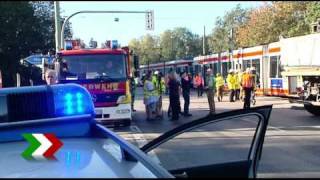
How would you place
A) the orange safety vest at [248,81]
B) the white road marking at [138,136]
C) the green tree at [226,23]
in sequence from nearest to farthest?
the white road marking at [138,136] < the orange safety vest at [248,81] < the green tree at [226,23]

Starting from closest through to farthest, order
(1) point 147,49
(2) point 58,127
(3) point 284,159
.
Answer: (2) point 58,127 < (3) point 284,159 < (1) point 147,49

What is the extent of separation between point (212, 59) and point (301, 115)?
2848 centimetres

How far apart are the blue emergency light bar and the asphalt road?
0.80m

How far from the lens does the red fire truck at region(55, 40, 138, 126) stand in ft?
57.2

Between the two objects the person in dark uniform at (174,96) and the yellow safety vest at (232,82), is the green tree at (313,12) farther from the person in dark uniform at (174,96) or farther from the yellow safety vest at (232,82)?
the person in dark uniform at (174,96)

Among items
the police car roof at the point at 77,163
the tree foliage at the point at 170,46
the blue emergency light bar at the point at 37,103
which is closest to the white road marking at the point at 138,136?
the blue emergency light bar at the point at 37,103

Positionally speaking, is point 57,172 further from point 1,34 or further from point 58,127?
point 1,34

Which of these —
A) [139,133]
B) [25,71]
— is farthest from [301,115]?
[25,71]

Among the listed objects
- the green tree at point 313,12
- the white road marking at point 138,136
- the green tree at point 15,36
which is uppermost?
the green tree at point 313,12

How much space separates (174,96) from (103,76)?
14.3ft

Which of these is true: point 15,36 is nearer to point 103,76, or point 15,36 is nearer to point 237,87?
point 237,87

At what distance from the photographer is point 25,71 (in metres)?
39.3

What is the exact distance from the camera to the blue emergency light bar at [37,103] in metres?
4.13

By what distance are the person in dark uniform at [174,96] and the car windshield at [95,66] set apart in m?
3.69
